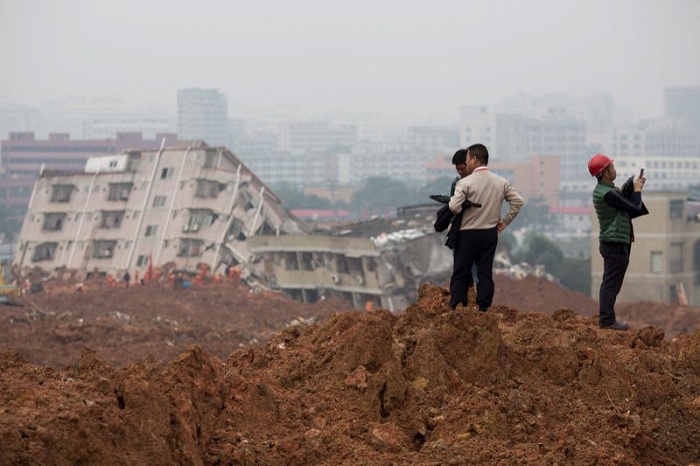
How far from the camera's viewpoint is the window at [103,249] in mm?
61375

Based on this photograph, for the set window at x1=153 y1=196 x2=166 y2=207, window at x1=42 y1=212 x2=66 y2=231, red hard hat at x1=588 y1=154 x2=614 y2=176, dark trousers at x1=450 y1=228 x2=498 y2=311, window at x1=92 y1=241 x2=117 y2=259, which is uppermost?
red hard hat at x1=588 y1=154 x2=614 y2=176

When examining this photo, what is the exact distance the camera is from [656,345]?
442 inches

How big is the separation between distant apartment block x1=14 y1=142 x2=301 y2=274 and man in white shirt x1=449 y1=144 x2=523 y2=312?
43.0 meters

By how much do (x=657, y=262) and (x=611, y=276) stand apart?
4532 centimetres

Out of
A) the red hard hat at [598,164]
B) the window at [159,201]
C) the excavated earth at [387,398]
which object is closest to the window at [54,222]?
the window at [159,201]

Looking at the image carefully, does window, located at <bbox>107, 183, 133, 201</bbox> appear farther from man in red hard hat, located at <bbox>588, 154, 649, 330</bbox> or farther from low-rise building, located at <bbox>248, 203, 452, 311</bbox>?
man in red hard hat, located at <bbox>588, 154, 649, 330</bbox>

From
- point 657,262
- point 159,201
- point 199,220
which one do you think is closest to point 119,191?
point 159,201

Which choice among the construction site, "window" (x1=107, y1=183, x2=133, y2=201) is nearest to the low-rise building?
"window" (x1=107, y1=183, x2=133, y2=201)

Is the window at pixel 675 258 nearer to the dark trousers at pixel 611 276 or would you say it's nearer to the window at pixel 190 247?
the window at pixel 190 247

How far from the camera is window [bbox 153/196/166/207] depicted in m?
60.6

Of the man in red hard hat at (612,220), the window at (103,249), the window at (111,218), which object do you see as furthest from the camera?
the window at (111,218)

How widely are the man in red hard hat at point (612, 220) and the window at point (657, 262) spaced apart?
148 feet

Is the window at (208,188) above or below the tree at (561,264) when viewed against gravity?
above

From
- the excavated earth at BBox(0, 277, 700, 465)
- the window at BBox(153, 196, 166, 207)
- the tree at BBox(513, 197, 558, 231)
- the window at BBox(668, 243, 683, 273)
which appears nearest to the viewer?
the excavated earth at BBox(0, 277, 700, 465)
